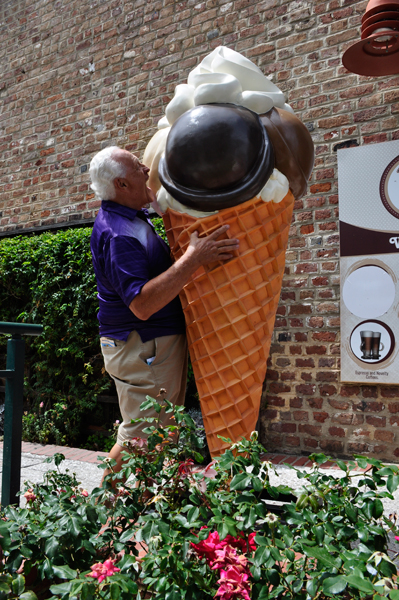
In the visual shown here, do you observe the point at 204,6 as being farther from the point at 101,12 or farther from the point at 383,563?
the point at 383,563

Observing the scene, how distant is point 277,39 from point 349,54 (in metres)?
1.31

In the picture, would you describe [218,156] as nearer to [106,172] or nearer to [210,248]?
[210,248]

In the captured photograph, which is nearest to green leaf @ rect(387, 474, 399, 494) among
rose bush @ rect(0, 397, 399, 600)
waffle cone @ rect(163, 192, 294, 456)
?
rose bush @ rect(0, 397, 399, 600)

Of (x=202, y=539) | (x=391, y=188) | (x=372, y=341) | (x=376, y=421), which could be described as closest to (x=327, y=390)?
(x=376, y=421)

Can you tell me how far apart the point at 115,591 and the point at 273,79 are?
4584mm

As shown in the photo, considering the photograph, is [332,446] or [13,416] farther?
[332,446]

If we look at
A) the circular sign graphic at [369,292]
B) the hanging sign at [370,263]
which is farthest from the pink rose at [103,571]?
the circular sign graphic at [369,292]

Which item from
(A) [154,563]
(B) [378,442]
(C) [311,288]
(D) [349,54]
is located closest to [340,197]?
(C) [311,288]

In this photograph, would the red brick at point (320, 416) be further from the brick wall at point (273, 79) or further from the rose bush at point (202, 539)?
the rose bush at point (202, 539)

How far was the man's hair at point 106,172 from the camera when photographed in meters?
1.87

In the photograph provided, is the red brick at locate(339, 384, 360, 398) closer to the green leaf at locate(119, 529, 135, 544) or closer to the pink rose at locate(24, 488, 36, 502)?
the pink rose at locate(24, 488, 36, 502)

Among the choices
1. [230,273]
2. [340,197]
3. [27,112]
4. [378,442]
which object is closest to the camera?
[230,273]

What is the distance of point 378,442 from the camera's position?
12.6 ft

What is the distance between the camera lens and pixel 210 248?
171 cm
